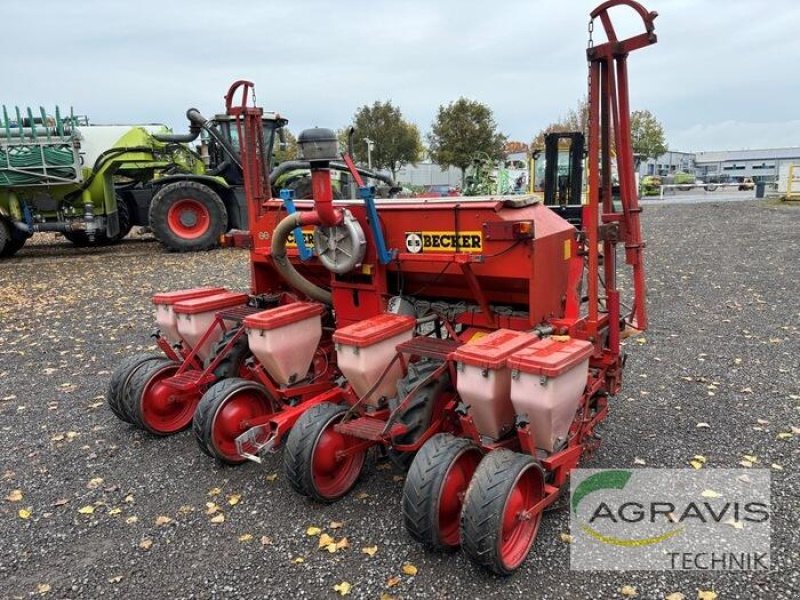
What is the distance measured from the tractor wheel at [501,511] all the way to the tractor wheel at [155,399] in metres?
2.47

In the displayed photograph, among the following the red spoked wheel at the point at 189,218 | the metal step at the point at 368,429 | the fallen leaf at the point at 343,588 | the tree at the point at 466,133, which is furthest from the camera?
the tree at the point at 466,133

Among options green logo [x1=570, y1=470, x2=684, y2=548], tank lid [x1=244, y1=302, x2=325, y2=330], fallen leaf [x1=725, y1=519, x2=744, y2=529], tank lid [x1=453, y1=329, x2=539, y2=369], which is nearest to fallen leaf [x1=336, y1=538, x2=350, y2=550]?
tank lid [x1=453, y1=329, x2=539, y2=369]

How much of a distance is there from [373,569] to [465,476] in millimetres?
629

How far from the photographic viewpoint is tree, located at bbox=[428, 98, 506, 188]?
115 feet

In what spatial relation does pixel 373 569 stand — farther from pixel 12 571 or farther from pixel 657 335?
pixel 657 335

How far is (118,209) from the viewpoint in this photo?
13.4 metres

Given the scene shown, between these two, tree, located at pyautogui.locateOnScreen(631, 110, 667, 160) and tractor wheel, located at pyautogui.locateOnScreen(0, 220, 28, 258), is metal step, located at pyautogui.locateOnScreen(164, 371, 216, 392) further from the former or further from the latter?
tree, located at pyautogui.locateOnScreen(631, 110, 667, 160)

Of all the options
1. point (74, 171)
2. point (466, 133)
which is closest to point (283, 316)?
point (74, 171)

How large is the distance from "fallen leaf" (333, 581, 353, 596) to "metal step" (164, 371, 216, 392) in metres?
1.86

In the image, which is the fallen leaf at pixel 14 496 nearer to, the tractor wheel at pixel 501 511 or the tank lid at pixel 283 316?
the tank lid at pixel 283 316

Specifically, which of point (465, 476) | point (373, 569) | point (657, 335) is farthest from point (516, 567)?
point (657, 335)

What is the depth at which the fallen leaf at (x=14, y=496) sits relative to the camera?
3645mm

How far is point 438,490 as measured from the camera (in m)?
2.80

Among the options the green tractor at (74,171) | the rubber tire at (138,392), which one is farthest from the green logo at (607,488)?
the green tractor at (74,171)
